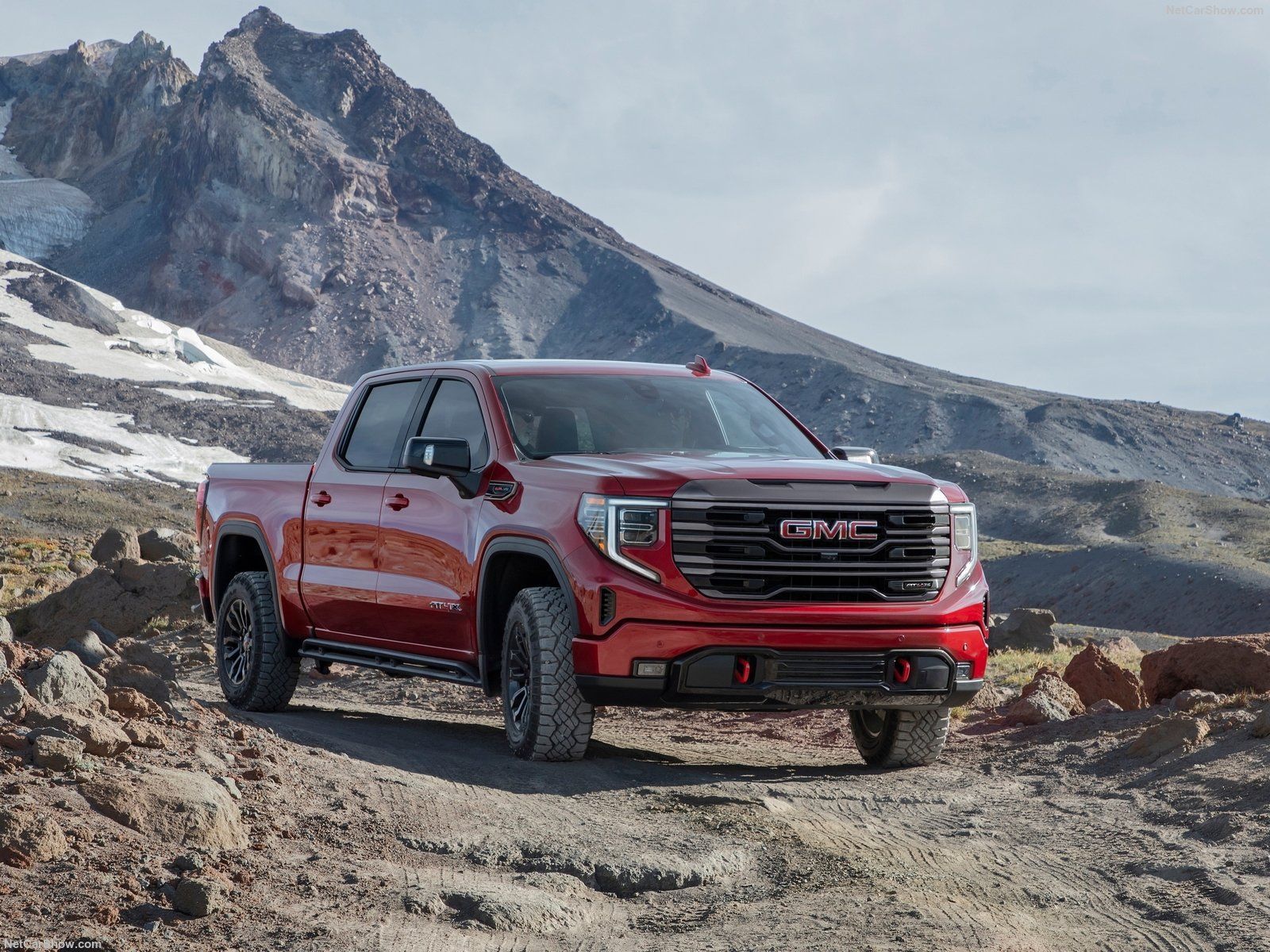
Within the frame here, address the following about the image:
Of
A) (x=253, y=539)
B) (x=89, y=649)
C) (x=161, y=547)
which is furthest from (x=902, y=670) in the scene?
(x=161, y=547)

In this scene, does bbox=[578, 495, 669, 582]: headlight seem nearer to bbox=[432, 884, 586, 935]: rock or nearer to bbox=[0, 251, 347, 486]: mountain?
bbox=[432, 884, 586, 935]: rock

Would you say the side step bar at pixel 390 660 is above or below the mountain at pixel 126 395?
below

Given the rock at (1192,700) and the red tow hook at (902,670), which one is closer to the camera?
the red tow hook at (902,670)

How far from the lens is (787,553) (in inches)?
273

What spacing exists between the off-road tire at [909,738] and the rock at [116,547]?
20.4m

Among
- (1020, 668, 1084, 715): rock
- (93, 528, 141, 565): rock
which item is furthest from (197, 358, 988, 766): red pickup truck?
(93, 528, 141, 565): rock

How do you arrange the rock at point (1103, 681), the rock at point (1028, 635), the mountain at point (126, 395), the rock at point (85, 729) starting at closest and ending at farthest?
1. the rock at point (85, 729)
2. the rock at point (1103, 681)
3. the rock at point (1028, 635)
4. the mountain at point (126, 395)

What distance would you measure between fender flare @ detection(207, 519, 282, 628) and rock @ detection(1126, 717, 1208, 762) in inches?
211

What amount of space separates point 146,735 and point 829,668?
3.14 m

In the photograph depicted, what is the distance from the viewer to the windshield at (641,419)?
7883 mm

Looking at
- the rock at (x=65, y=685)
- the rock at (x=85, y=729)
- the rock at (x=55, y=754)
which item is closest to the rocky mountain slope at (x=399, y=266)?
the rock at (x=65, y=685)

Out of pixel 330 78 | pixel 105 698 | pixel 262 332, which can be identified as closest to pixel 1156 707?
pixel 105 698

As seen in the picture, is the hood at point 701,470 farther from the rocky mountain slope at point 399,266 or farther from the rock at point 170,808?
the rocky mountain slope at point 399,266

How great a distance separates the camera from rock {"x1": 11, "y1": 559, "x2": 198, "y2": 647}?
62.7 feet
